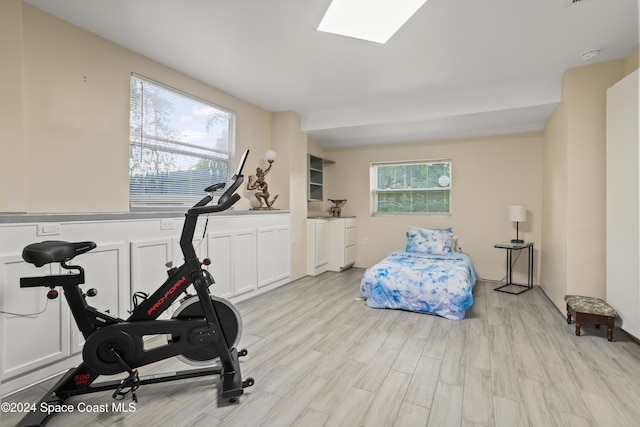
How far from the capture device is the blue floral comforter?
3.20 metres

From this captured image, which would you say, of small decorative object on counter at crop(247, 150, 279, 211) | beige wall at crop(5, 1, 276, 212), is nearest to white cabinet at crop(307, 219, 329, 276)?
small decorative object on counter at crop(247, 150, 279, 211)

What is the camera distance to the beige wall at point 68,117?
85.0 inches

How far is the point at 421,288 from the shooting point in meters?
3.34

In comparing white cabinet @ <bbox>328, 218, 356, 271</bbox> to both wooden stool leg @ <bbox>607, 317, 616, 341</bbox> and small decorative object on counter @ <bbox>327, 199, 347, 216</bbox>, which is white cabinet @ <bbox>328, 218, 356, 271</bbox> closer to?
small decorative object on counter @ <bbox>327, 199, 347, 216</bbox>

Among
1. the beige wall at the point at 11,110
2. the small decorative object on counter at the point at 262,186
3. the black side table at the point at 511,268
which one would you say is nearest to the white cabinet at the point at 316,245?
the small decorative object on counter at the point at 262,186

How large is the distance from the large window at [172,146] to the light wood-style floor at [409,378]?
61.7 inches

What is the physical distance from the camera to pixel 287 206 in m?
4.58

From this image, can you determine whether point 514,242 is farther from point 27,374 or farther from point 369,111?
point 27,374

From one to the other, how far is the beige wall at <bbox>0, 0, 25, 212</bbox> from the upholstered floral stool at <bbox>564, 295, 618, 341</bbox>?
4439 millimetres

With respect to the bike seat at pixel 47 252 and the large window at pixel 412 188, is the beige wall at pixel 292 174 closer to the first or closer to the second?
the large window at pixel 412 188

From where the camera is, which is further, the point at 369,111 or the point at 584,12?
the point at 369,111

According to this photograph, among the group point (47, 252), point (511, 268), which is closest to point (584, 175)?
point (511, 268)

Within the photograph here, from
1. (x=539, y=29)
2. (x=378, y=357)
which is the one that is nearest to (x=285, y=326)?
(x=378, y=357)

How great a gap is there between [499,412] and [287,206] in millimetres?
3458
